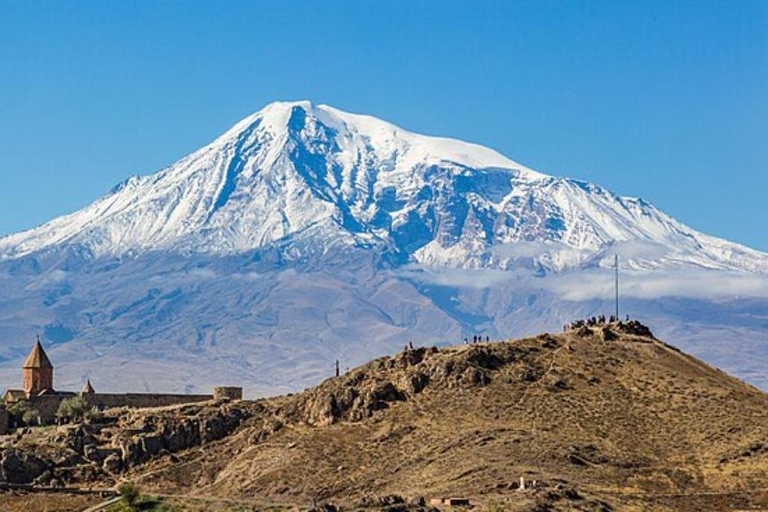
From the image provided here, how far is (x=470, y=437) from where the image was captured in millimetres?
105000

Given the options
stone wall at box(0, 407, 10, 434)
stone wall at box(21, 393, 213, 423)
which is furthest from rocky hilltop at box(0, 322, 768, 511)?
stone wall at box(21, 393, 213, 423)

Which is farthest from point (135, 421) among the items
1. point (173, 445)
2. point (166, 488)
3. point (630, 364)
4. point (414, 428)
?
point (630, 364)

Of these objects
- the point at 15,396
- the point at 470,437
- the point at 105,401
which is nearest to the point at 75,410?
the point at 105,401

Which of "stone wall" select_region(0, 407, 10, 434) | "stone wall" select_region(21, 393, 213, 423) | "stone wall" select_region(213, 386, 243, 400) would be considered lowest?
"stone wall" select_region(0, 407, 10, 434)

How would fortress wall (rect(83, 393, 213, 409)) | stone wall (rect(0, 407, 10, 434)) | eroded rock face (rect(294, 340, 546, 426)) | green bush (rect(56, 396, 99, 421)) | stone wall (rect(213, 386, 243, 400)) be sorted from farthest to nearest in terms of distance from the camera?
fortress wall (rect(83, 393, 213, 409)), stone wall (rect(213, 386, 243, 400)), green bush (rect(56, 396, 99, 421)), stone wall (rect(0, 407, 10, 434)), eroded rock face (rect(294, 340, 546, 426))

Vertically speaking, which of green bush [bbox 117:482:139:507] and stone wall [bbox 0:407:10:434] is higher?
stone wall [bbox 0:407:10:434]

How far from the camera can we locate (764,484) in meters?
98.4

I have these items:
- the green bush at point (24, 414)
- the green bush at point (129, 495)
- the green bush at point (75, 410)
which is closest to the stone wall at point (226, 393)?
the green bush at point (75, 410)

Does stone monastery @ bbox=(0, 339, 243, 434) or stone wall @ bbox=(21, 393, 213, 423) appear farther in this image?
stone wall @ bbox=(21, 393, 213, 423)

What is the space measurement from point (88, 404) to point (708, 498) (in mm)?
54669

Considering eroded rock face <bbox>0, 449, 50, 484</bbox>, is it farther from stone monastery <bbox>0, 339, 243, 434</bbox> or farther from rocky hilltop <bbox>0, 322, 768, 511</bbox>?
stone monastery <bbox>0, 339, 243, 434</bbox>

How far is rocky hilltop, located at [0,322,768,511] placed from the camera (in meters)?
98.1

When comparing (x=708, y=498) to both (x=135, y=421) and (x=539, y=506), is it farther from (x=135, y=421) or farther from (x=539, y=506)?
(x=135, y=421)

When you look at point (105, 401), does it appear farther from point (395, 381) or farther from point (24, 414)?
point (395, 381)
